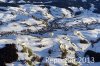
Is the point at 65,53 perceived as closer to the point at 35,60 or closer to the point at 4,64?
the point at 35,60

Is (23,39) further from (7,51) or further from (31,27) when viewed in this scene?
(31,27)

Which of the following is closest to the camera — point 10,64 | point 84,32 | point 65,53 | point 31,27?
point 10,64

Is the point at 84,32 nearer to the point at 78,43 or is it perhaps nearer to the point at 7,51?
the point at 78,43

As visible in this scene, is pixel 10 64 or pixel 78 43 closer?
Result: pixel 10 64

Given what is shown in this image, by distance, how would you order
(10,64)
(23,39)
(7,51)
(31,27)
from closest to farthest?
(10,64)
(7,51)
(23,39)
(31,27)

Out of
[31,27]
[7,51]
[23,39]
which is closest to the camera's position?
[7,51]

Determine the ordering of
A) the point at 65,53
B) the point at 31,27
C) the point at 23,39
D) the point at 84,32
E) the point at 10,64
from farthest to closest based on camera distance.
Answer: the point at 31,27, the point at 84,32, the point at 23,39, the point at 65,53, the point at 10,64

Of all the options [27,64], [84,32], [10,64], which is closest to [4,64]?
[10,64]

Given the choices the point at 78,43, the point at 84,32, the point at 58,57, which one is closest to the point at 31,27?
the point at 84,32
